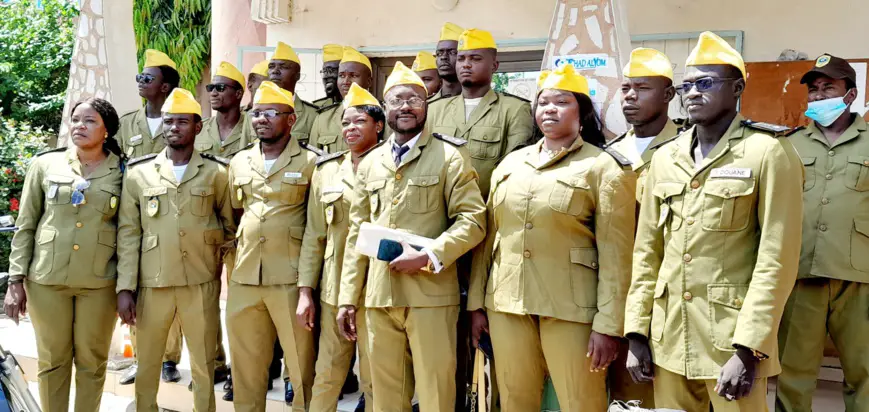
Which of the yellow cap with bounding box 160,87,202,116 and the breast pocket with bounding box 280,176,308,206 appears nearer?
the breast pocket with bounding box 280,176,308,206

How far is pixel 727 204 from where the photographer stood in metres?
2.78

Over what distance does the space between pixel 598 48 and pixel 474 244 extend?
5.13 feet

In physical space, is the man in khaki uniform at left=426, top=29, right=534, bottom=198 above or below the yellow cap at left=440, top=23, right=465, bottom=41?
below

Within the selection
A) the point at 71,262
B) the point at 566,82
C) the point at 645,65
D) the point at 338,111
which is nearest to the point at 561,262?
the point at 566,82

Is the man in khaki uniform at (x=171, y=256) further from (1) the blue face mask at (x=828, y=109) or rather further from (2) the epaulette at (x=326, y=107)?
(1) the blue face mask at (x=828, y=109)

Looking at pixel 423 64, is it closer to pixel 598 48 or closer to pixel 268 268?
pixel 598 48

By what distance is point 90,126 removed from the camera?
4531 millimetres

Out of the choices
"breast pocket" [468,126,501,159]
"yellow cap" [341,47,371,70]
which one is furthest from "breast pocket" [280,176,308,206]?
"yellow cap" [341,47,371,70]

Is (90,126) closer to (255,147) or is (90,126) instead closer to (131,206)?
(131,206)

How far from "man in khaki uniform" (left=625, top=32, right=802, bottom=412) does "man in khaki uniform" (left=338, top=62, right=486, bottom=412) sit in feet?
3.03

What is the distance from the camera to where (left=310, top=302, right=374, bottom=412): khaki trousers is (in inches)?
166

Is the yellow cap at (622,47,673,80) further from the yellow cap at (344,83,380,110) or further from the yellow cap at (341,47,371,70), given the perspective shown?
the yellow cap at (341,47,371,70)

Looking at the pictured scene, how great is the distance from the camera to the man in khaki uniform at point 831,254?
3.87m

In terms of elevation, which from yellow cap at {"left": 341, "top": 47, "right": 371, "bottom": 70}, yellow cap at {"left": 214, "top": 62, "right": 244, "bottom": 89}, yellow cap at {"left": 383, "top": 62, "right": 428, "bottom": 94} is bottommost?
yellow cap at {"left": 383, "top": 62, "right": 428, "bottom": 94}
